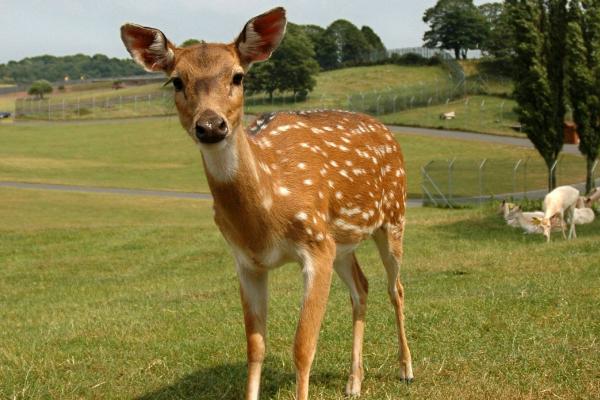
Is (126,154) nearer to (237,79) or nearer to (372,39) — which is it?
(237,79)

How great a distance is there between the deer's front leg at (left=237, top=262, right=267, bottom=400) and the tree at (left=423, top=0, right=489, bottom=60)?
13443cm

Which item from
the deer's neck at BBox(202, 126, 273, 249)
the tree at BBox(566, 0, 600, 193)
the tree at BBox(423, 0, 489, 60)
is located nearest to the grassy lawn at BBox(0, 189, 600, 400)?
the deer's neck at BBox(202, 126, 273, 249)

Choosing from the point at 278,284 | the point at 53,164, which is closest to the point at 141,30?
the point at 278,284

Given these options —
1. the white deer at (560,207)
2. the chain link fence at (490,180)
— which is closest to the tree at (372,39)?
the chain link fence at (490,180)

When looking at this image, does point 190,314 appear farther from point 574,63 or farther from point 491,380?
point 574,63

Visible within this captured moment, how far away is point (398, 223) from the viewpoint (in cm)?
845

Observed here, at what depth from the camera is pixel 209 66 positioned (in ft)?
19.3

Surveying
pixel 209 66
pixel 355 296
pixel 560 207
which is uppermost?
pixel 209 66

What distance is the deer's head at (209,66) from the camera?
5.58 m

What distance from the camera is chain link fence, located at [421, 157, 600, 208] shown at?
1533 inches

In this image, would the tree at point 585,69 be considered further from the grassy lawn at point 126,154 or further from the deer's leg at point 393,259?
the deer's leg at point 393,259

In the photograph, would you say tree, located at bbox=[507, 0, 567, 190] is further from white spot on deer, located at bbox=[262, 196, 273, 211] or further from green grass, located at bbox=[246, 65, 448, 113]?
green grass, located at bbox=[246, 65, 448, 113]

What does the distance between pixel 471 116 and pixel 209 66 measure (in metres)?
77.6

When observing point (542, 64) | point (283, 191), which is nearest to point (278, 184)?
point (283, 191)
